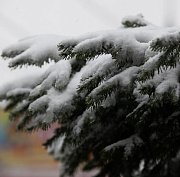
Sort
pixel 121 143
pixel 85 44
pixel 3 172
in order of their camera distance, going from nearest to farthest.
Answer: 1. pixel 85 44
2. pixel 121 143
3. pixel 3 172

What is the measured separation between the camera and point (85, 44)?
48.7 inches

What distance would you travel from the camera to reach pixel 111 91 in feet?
4.31

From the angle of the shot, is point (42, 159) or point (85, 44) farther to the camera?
point (42, 159)

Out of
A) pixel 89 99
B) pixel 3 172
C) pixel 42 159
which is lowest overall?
pixel 3 172

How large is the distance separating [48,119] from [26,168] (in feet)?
67.1

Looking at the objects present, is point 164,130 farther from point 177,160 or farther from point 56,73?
point 177,160

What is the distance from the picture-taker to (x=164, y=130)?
5.16ft

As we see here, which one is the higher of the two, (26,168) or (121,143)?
(121,143)

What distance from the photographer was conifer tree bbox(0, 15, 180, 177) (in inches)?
48.6

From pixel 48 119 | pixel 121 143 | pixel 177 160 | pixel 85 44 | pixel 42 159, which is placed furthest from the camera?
pixel 42 159

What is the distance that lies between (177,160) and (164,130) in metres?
0.93

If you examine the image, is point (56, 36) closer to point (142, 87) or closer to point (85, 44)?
point (85, 44)

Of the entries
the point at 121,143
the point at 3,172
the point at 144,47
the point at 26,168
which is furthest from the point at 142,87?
the point at 3,172

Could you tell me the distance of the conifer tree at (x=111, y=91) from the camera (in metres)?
1.23
